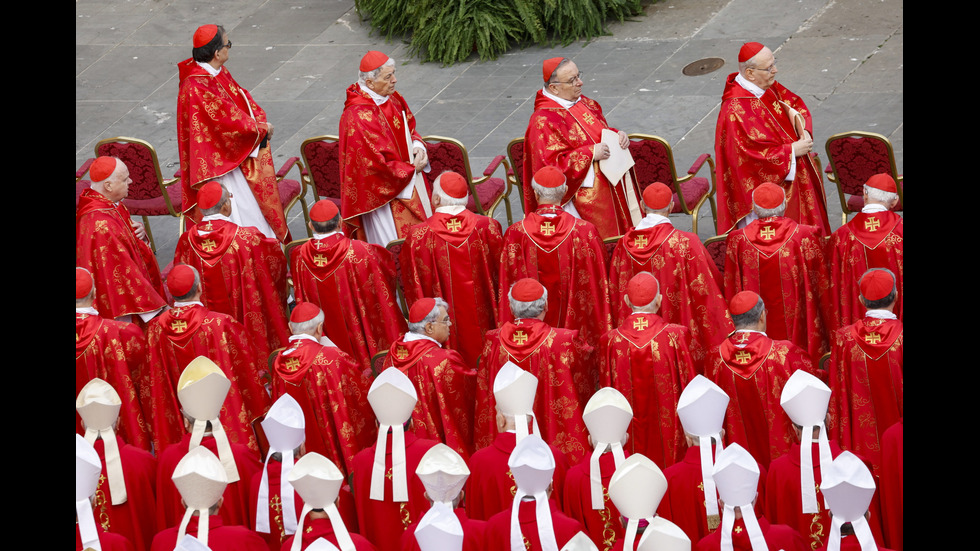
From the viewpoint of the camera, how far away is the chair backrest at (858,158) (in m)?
7.96

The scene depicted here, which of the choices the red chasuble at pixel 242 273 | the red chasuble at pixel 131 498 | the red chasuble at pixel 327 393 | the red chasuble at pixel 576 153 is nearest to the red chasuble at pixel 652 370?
the red chasuble at pixel 327 393

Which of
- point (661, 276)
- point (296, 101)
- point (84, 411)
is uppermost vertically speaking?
point (84, 411)

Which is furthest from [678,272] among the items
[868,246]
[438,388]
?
[438,388]

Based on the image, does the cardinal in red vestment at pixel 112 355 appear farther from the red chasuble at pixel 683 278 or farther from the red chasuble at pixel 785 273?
the red chasuble at pixel 785 273

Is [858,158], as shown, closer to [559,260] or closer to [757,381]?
[559,260]

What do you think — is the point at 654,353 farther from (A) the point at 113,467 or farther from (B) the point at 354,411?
(A) the point at 113,467

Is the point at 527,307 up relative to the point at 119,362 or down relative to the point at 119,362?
up

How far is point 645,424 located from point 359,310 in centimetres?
205

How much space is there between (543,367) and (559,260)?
3.73ft

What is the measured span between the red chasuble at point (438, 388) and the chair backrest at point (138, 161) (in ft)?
11.4

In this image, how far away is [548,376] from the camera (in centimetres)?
645

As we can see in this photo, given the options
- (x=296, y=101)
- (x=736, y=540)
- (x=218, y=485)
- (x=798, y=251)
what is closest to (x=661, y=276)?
(x=798, y=251)

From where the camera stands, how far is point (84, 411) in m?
5.80

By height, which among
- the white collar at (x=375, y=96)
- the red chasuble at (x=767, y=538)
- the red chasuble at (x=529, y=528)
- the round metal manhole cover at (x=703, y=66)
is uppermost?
the white collar at (x=375, y=96)
